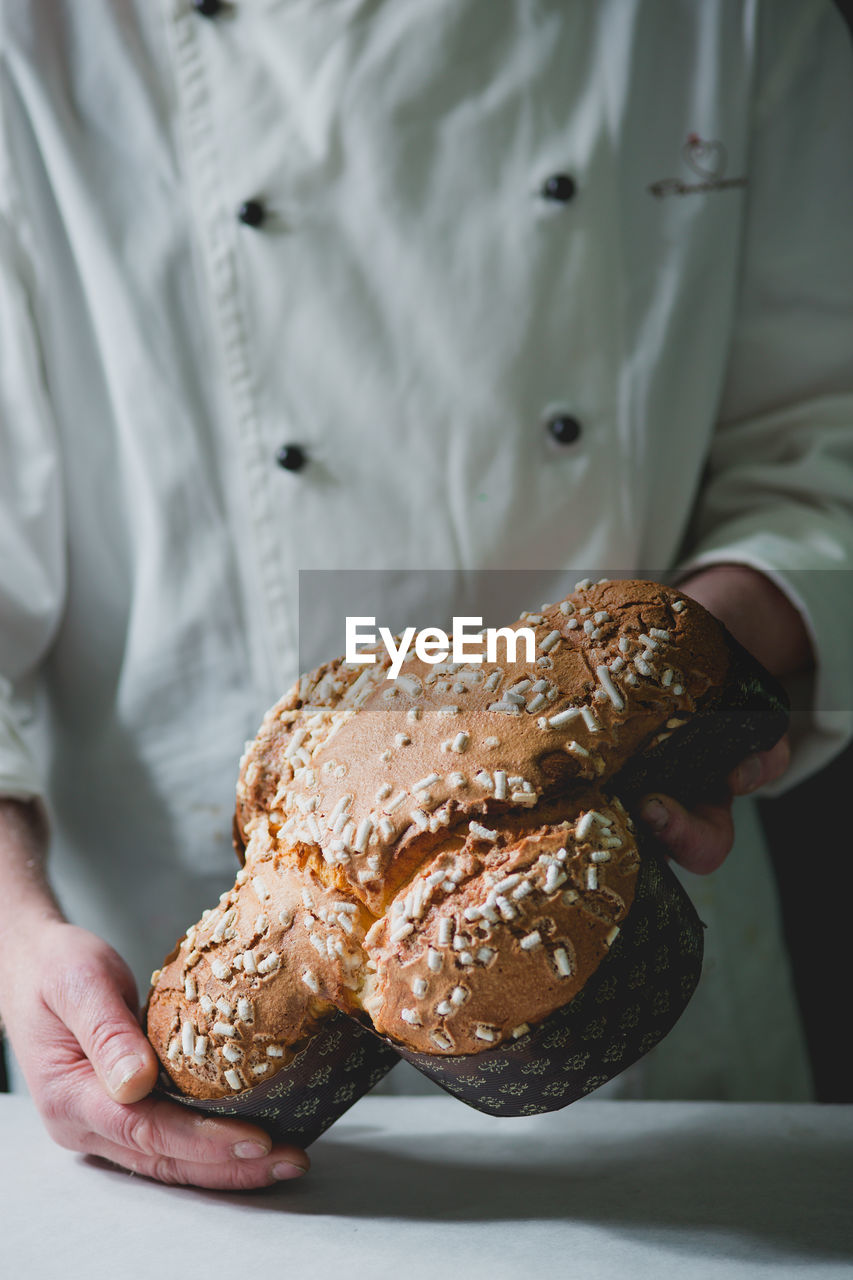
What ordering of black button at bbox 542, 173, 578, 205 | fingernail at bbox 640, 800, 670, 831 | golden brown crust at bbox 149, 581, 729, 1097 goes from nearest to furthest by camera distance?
golden brown crust at bbox 149, 581, 729, 1097 → fingernail at bbox 640, 800, 670, 831 → black button at bbox 542, 173, 578, 205

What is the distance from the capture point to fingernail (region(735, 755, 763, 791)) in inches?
34.3

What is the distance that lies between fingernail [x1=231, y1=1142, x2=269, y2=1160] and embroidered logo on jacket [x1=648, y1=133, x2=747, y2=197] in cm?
99

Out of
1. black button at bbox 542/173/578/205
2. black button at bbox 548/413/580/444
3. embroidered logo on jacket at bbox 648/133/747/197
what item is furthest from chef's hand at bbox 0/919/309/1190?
embroidered logo on jacket at bbox 648/133/747/197

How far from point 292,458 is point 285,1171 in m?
0.64

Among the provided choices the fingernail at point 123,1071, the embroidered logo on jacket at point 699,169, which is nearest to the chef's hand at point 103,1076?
the fingernail at point 123,1071

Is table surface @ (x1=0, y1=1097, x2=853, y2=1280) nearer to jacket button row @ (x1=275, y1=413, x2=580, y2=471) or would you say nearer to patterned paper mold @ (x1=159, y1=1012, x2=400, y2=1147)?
patterned paper mold @ (x1=159, y1=1012, x2=400, y2=1147)

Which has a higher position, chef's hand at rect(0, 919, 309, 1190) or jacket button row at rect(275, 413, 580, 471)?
jacket button row at rect(275, 413, 580, 471)

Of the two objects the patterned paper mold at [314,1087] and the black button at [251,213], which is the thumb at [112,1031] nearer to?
the patterned paper mold at [314,1087]

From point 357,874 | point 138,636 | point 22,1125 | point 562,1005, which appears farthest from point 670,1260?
point 138,636

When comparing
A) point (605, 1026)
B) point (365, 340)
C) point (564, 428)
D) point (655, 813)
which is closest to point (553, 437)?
point (564, 428)

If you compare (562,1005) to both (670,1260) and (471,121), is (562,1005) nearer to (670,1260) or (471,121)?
(670,1260)

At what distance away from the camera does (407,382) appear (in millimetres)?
1058

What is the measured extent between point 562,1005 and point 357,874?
6.3 inches

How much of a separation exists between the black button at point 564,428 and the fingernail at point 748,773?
1.26 feet
